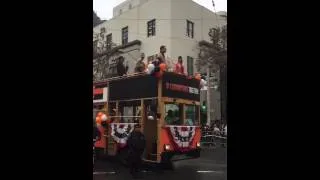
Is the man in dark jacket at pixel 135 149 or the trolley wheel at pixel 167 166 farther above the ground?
the man in dark jacket at pixel 135 149

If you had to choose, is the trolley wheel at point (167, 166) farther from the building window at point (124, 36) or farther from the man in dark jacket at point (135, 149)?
the building window at point (124, 36)

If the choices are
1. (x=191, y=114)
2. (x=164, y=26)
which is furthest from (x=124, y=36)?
(x=191, y=114)

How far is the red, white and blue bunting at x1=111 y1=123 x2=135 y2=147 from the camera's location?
9.67m

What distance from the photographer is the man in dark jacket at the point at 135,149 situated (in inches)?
347

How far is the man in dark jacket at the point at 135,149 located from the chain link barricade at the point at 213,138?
676cm

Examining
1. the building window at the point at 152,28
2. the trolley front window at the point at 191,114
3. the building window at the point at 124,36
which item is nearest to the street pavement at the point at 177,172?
the trolley front window at the point at 191,114

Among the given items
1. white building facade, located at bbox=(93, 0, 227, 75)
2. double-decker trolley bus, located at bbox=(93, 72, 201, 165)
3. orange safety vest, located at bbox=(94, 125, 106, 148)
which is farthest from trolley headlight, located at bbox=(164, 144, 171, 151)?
white building facade, located at bbox=(93, 0, 227, 75)

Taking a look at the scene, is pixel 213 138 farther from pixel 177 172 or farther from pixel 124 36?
pixel 177 172

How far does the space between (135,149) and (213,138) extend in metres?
7.57
